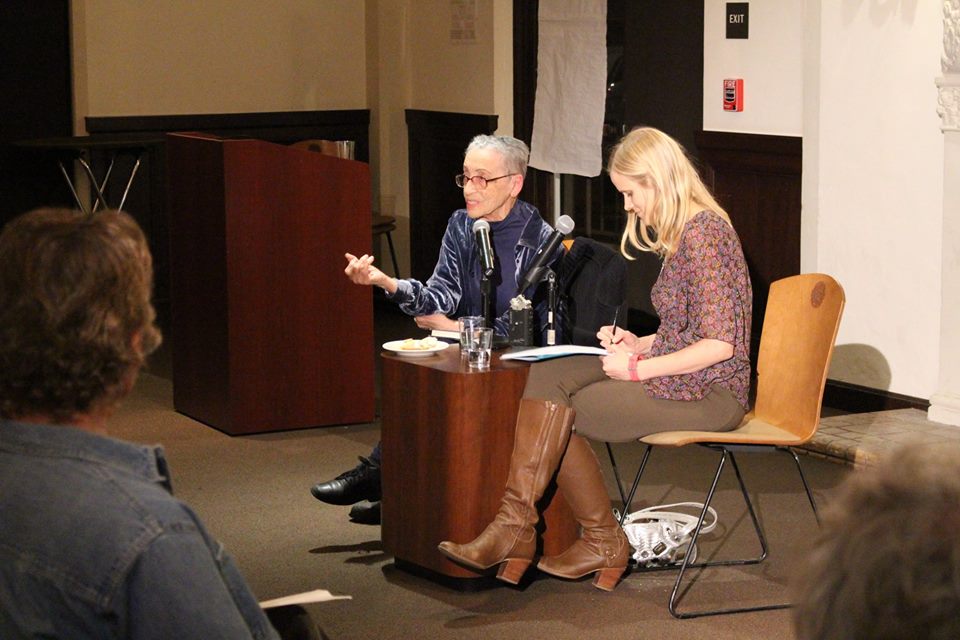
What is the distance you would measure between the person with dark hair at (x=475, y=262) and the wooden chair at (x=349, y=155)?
2198mm

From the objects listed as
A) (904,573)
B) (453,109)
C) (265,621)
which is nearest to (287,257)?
(453,109)

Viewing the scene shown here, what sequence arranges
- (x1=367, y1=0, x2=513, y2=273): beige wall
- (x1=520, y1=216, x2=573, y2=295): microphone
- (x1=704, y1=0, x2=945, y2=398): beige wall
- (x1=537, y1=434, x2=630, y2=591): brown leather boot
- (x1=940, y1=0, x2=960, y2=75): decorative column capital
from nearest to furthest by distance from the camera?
(x1=537, y1=434, x2=630, y2=591): brown leather boot, (x1=520, y1=216, x2=573, y2=295): microphone, (x1=940, y1=0, x2=960, y2=75): decorative column capital, (x1=704, y1=0, x2=945, y2=398): beige wall, (x1=367, y1=0, x2=513, y2=273): beige wall

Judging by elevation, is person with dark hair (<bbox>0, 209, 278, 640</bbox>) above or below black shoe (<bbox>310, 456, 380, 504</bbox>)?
above

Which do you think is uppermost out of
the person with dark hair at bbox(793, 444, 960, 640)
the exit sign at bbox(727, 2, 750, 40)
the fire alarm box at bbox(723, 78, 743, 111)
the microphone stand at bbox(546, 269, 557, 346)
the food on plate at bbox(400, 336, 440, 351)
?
the exit sign at bbox(727, 2, 750, 40)

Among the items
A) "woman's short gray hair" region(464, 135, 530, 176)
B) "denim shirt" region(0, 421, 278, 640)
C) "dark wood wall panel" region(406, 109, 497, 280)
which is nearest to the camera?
"denim shirt" region(0, 421, 278, 640)

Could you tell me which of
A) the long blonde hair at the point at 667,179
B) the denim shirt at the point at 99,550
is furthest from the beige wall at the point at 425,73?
the denim shirt at the point at 99,550

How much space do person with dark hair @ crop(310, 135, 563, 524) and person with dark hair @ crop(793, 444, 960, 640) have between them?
122 inches

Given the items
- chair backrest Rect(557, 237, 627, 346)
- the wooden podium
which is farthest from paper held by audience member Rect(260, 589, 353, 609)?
the wooden podium

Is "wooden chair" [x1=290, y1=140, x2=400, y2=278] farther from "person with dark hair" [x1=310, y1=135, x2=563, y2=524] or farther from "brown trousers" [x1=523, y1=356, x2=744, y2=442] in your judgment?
"brown trousers" [x1=523, y1=356, x2=744, y2=442]

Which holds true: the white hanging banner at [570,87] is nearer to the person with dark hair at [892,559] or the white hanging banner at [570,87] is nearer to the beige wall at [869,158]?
the beige wall at [869,158]

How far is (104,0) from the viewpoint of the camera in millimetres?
8195

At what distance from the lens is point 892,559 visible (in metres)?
0.87

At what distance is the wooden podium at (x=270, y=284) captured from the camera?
5.47 meters

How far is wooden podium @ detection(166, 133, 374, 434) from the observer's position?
5469 mm
